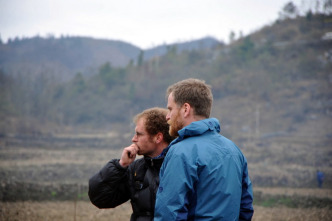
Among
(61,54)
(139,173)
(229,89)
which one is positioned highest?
(61,54)

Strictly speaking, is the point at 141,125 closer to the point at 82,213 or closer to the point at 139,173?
the point at 139,173

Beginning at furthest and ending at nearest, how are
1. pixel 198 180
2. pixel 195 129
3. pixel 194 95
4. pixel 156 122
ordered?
pixel 156 122, pixel 194 95, pixel 195 129, pixel 198 180

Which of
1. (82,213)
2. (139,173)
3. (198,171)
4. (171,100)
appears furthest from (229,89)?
(198,171)

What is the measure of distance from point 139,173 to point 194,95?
91cm

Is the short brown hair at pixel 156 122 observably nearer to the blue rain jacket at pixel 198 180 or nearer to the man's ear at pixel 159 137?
the man's ear at pixel 159 137

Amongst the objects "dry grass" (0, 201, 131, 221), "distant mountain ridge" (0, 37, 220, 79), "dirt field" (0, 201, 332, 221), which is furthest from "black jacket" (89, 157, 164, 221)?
"distant mountain ridge" (0, 37, 220, 79)

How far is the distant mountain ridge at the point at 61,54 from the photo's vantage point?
137 metres

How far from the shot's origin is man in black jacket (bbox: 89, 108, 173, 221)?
290 centimetres

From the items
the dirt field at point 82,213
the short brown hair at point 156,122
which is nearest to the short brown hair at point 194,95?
the short brown hair at point 156,122

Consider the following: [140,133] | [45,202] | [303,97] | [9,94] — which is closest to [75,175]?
[45,202]

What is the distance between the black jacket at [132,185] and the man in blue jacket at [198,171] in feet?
1.69

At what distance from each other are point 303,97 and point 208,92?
59640mm

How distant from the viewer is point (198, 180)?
92.1 inches

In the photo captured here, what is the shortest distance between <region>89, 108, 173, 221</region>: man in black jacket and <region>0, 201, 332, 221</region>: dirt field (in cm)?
474
